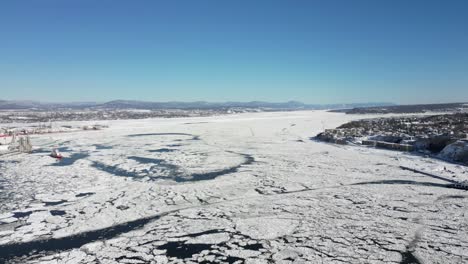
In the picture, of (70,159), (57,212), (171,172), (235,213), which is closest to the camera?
(235,213)

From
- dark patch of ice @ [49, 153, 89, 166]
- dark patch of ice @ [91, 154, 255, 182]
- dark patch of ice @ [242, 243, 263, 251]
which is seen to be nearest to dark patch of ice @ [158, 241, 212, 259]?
dark patch of ice @ [242, 243, 263, 251]

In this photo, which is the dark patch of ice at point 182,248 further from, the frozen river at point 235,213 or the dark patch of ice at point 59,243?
the dark patch of ice at point 59,243

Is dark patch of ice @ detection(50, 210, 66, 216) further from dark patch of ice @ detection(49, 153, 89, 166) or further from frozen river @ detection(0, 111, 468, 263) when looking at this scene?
dark patch of ice @ detection(49, 153, 89, 166)

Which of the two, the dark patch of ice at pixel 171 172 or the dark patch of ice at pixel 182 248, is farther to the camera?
the dark patch of ice at pixel 171 172

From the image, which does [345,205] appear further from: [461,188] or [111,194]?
[111,194]

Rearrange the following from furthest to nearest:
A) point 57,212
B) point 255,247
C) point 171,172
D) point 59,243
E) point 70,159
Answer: point 70,159 < point 171,172 < point 57,212 < point 59,243 < point 255,247

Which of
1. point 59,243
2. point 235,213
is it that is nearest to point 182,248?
point 235,213

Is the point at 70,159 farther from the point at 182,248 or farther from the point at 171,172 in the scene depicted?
the point at 182,248

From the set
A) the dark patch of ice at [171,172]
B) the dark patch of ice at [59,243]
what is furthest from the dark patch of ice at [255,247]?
the dark patch of ice at [171,172]
